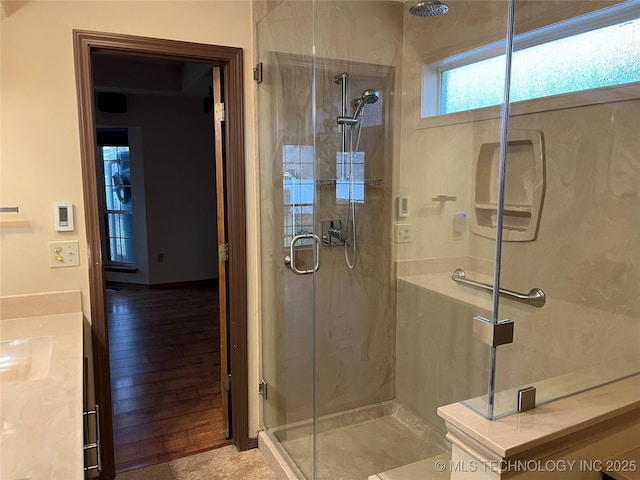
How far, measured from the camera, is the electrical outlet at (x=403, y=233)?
8.80 ft

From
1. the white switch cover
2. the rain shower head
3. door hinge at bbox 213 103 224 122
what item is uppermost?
the rain shower head

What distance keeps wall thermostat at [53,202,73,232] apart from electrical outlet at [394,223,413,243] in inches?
66.8

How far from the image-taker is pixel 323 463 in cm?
230

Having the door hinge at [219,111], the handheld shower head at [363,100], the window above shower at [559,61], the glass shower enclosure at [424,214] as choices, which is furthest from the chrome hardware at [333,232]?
the window above shower at [559,61]

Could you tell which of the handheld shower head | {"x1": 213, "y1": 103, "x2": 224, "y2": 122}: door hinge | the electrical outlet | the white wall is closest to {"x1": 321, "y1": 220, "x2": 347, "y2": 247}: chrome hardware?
the electrical outlet

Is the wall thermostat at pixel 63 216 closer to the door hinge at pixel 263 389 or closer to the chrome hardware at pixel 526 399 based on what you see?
the door hinge at pixel 263 389

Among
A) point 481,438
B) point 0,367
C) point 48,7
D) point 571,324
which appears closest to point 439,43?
point 571,324

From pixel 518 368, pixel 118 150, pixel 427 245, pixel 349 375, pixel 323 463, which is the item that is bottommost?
pixel 323 463

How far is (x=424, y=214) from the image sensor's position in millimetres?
2582

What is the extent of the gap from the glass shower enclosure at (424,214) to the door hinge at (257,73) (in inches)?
1.7

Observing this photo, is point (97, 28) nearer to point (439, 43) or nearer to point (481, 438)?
point (439, 43)

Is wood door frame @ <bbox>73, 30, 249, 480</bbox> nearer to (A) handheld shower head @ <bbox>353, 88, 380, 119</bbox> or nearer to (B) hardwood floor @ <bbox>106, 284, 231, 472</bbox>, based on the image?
(B) hardwood floor @ <bbox>106, 284, 231, 472</bbox>

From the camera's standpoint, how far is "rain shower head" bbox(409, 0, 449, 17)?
7.78 ft

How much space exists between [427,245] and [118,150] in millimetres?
4891
